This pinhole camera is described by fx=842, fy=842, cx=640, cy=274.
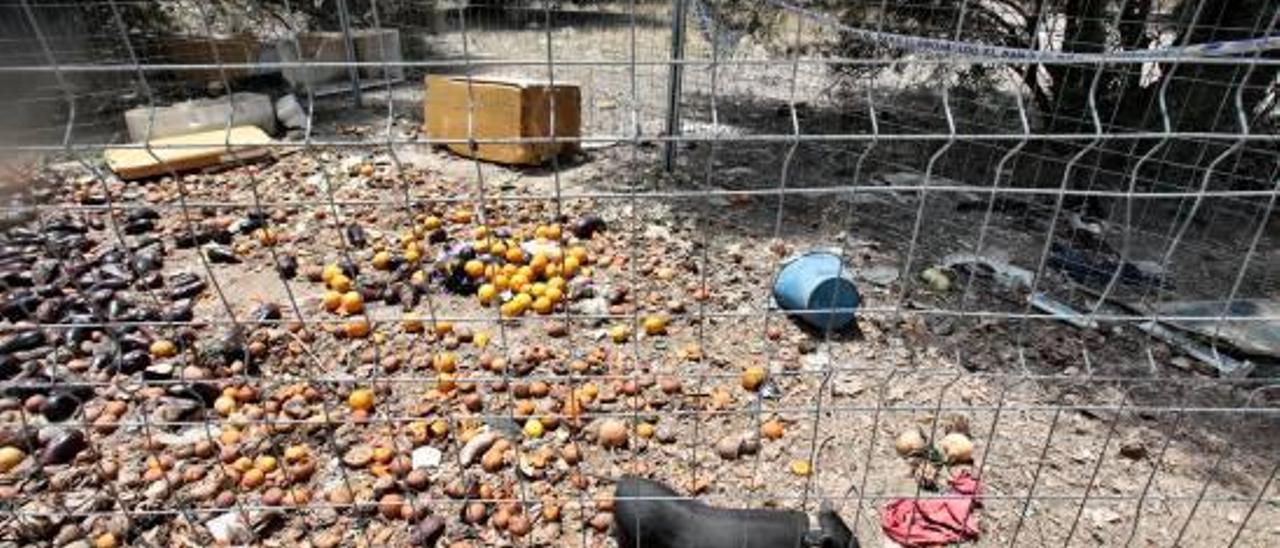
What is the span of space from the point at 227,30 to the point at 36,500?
6.87 metres

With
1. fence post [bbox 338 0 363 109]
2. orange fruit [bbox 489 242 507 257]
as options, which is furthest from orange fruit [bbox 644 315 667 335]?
fence post [bbox 338 0 363 109]

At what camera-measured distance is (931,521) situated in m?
2.94

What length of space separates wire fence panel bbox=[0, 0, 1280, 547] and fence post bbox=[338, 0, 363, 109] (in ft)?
0.18

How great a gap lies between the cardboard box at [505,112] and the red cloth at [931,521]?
383cm

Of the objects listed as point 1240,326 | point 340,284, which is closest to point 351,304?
point 340,284

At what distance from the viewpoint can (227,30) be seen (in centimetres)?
859

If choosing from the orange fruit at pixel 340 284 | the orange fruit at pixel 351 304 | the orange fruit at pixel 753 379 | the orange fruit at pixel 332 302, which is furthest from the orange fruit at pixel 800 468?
the orange fruit at pixel 340 284

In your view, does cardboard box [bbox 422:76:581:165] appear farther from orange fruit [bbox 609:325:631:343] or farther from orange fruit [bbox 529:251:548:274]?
orange fruit [bbox 609:325:631:343]

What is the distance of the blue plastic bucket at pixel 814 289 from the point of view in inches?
156

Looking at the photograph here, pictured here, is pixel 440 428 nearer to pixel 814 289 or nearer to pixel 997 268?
pixel 814 289

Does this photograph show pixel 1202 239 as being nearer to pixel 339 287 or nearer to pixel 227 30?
pixel 339 287

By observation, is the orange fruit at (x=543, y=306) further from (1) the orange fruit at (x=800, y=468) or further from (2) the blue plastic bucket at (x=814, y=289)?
(1) the orange fruit at (x=800, y=468)

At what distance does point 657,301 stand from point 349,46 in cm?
489

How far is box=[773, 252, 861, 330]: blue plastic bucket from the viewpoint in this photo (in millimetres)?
3961
